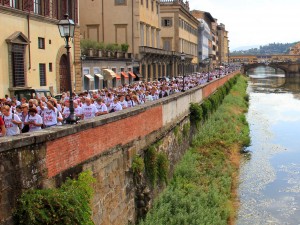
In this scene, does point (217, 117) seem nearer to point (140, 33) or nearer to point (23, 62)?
point (23, 62)

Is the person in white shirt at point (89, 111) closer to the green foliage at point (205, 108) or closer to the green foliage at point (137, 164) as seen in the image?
the green foliage at point (137, 164)

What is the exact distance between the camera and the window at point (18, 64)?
22.5m

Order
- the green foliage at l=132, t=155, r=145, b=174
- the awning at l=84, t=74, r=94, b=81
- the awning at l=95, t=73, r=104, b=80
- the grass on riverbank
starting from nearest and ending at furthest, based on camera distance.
Answer: the green foliage at l=132, t=155, r=145, b=174 → the grass on riverbank → the awning at l=84, t=74, r=94, b=81 → the awning at l=95, t=73, r=104, b=80

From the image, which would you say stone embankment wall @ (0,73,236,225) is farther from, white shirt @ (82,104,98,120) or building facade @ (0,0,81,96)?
building facade @ (0,0,81,96)

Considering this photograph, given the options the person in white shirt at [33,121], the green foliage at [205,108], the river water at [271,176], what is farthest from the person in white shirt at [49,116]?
the green foliage at [205,108]

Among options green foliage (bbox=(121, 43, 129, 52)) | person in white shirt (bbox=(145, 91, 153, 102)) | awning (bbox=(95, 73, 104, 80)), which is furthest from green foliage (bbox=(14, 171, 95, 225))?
green foliage (bbox=(121, 43, 129, 52))

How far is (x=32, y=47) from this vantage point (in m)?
24.4

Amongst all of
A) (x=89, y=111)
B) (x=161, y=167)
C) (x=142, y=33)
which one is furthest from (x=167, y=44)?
(x=89, y=111)

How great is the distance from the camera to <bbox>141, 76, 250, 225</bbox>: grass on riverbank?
42.0ft

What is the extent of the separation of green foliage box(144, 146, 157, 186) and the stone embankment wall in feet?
0.84

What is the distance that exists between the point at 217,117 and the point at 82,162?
2157 cm

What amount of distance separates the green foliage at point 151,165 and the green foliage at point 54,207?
4.92 m

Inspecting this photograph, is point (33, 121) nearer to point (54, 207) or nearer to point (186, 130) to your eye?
point (54, 207)

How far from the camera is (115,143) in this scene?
10.4m
